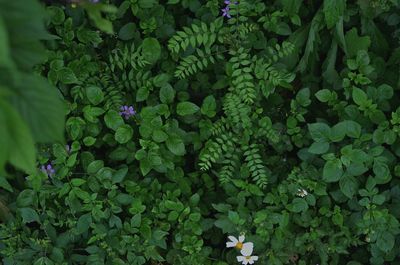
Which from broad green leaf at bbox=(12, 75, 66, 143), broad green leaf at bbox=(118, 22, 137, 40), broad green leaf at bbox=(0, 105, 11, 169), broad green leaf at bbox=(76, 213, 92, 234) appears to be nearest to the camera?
broad green leaf at bbox=(0, 105, 11, 169)

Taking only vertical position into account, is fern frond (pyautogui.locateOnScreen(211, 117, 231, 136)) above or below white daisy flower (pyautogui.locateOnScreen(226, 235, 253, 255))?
above

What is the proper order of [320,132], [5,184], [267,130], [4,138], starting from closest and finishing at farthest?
[4,138] → [5,184] → [320,132] → [267,130]

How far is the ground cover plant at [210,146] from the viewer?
220 centimetres

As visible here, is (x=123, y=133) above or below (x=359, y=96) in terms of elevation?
below

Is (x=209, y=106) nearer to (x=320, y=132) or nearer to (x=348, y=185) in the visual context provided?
(x=320, y=132)

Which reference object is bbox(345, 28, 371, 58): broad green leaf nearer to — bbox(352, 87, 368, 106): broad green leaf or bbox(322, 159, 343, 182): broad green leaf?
bbox(352, 87, 368, 106): broad green leaf

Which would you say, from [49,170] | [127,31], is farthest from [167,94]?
[49,170]

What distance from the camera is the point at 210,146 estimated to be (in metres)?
2.27

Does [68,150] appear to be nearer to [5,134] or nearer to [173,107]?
[173,107]

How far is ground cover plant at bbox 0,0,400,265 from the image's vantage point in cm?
220

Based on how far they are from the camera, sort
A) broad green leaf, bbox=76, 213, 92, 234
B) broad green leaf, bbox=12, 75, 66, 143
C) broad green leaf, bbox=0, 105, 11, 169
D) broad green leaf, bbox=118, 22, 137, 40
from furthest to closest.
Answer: broad green leaf, bbox=118, 22, 137, 40
broad green leaf, bbox=76, 213, 92, 234
broad green leaf, bbox=12, 75, 66, 143
broad green leaf, bbox=0, 105, 11, 169

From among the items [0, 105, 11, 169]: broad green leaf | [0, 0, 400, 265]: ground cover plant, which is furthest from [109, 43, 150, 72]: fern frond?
[0, 105, 11, 169]: broad green leaf

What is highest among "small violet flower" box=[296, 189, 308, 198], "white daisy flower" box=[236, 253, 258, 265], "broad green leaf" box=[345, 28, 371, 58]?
"broad green leaf" box=[345, 28, 371, 58]

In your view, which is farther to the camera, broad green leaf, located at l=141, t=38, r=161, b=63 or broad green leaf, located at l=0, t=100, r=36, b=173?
broad green leaf, located at l=141, t=38, r=161, b=63
